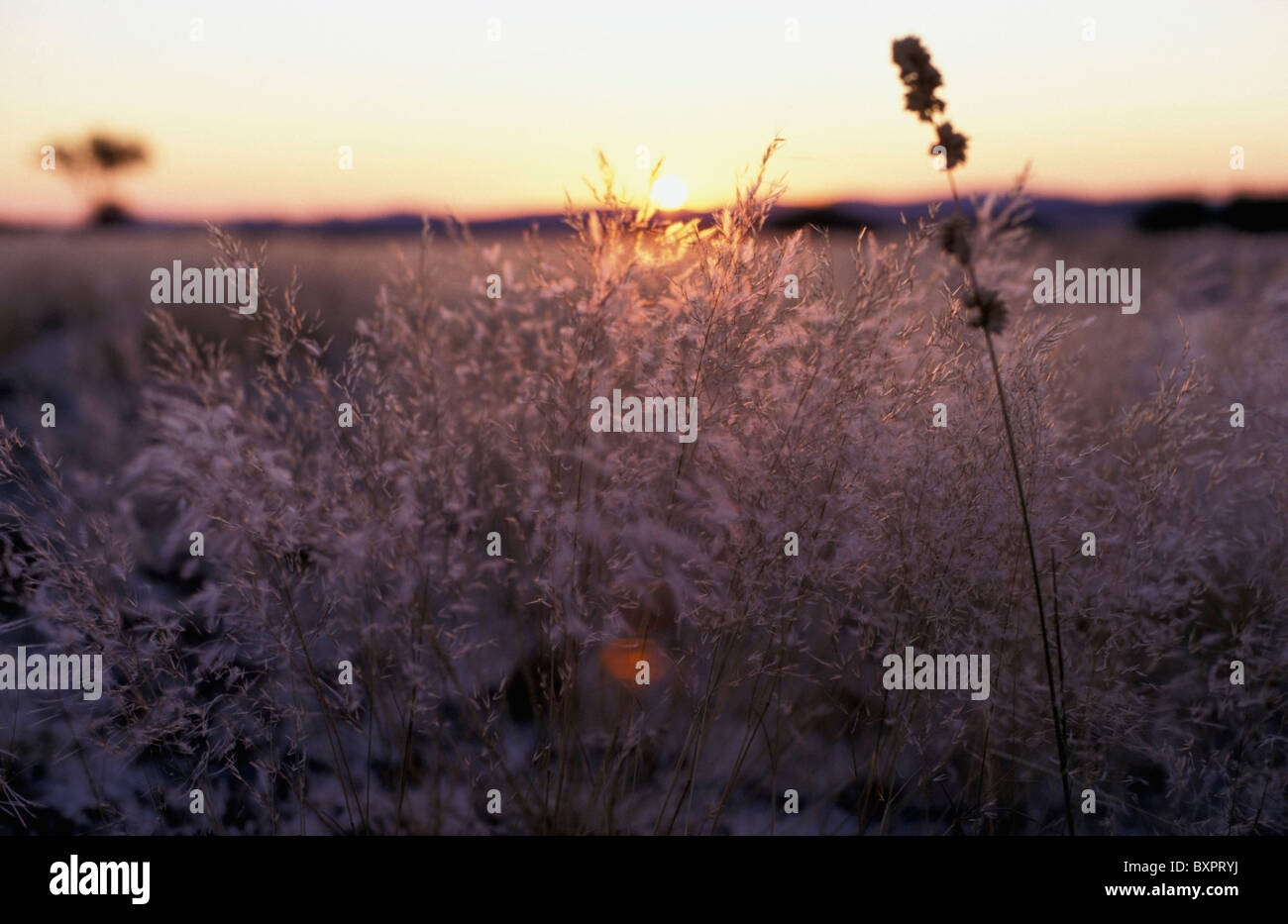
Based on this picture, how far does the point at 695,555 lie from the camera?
1817 mm

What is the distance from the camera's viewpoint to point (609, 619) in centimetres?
182

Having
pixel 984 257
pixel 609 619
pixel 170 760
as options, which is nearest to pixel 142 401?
pixel 170 760

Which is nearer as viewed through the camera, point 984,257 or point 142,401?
point 984,257

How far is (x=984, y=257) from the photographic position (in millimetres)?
→ 1550

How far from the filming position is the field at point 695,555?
1.79 meters

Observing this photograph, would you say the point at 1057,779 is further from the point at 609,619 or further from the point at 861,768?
the point at 609,619

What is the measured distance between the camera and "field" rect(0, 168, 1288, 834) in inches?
70.6
